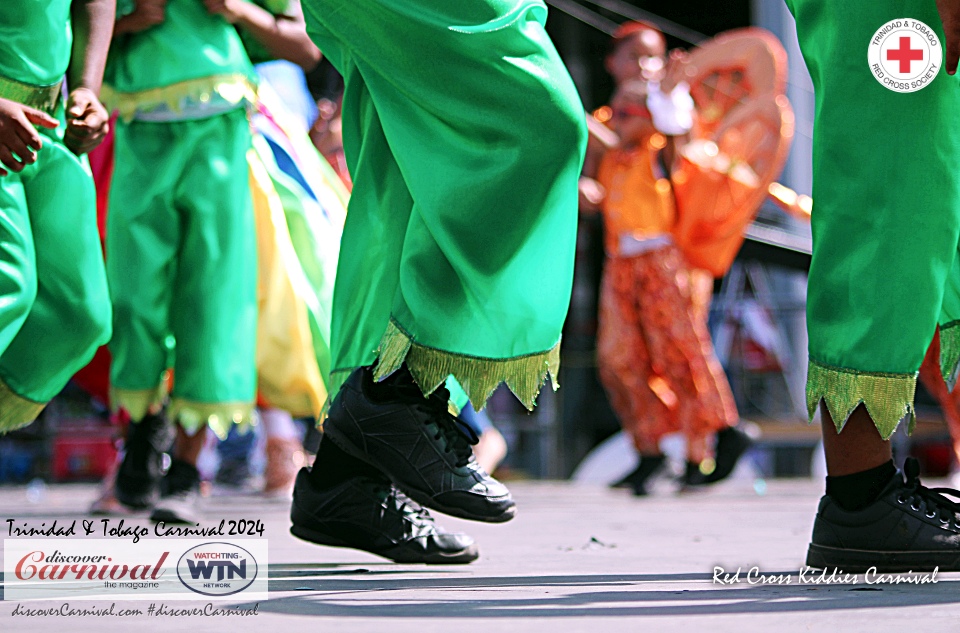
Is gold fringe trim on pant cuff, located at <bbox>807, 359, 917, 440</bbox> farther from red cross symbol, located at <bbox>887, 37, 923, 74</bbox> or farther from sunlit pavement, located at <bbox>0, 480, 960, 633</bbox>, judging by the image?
red cross symbol, located at <bbox>887, 37, 923, 74</bbox>

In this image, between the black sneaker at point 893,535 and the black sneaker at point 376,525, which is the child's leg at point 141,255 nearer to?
the black sneaker at point 376,525

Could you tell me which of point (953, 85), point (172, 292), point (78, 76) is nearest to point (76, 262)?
point (78, 76)

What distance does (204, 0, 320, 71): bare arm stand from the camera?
2843mm

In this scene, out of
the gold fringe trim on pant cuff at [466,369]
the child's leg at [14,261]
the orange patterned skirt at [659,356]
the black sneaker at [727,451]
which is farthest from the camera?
the orange patterned skirt at [659,356]

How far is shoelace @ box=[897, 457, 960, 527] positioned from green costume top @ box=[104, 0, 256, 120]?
1.79 meters

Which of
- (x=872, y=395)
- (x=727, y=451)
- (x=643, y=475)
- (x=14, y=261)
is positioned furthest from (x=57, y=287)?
(x=727, y=451)

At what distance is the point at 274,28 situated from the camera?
2.96 m

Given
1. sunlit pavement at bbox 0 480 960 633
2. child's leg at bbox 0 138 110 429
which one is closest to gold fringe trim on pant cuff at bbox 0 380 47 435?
child's leg at bbox 0 138 110 429

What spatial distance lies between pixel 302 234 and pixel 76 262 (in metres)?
1.58

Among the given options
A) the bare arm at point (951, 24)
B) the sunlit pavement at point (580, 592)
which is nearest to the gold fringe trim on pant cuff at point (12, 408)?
the sunlit pavement at point (580, 592)

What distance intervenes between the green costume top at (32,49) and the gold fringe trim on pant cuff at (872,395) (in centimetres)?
121

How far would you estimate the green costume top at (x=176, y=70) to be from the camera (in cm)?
279

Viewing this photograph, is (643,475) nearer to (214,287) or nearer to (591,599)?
(214,287)

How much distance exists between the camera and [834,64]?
5.29 ft
